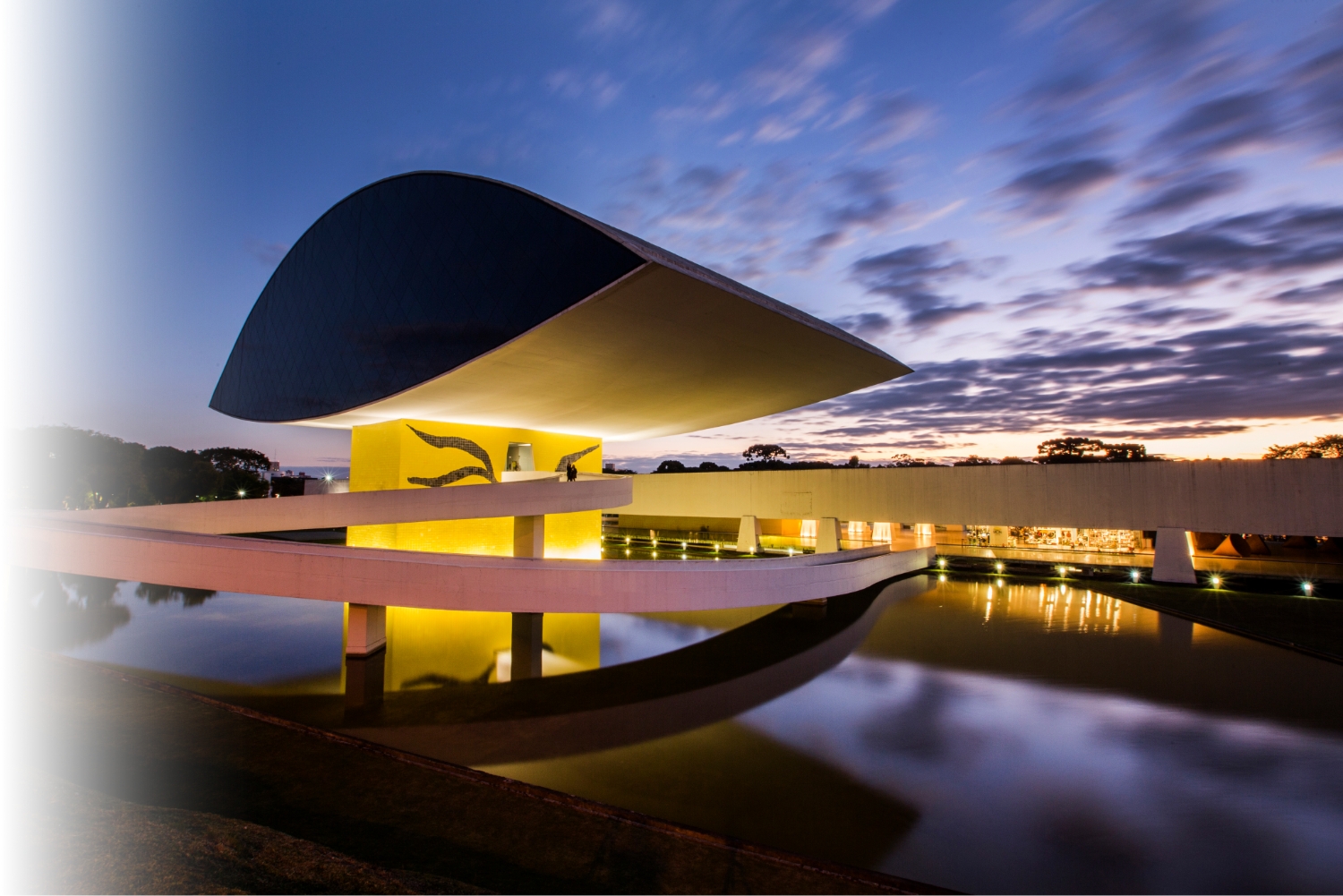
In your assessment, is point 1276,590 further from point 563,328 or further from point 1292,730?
point 563,328

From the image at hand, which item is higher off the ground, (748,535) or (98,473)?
(98,473)

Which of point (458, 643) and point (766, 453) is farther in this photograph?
point (766, 453)

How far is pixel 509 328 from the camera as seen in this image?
14906mm

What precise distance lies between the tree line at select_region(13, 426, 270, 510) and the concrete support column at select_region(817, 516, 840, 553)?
37.0m

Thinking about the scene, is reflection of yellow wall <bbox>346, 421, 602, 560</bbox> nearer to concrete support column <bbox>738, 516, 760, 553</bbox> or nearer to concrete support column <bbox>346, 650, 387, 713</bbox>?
concrete support column <bbox>346, 650, 387, 713</bbox>

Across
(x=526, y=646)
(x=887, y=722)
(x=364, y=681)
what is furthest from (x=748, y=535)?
(x=364, y=681)

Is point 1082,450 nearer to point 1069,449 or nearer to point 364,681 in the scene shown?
point 1069,449

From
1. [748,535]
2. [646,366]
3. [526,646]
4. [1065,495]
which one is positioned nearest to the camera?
[526,646]

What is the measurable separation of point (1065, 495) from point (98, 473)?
215 feet

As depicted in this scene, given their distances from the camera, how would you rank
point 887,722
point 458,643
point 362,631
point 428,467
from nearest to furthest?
point 887,722 < point 362,631 < point 458,643 < point 428,467

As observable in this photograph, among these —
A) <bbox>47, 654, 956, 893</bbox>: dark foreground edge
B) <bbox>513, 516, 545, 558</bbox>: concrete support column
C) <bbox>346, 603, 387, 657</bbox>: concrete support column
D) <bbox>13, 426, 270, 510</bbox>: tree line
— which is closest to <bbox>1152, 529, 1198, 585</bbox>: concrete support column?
<bbox>513, 516, 545, 558</bbox>: concrete support column

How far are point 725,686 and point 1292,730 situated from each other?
30.4ft

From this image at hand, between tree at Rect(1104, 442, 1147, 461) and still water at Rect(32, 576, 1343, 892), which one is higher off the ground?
tree at Rect(1104, 442, 1147, 461)

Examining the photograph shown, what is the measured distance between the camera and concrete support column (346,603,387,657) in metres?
12.5
